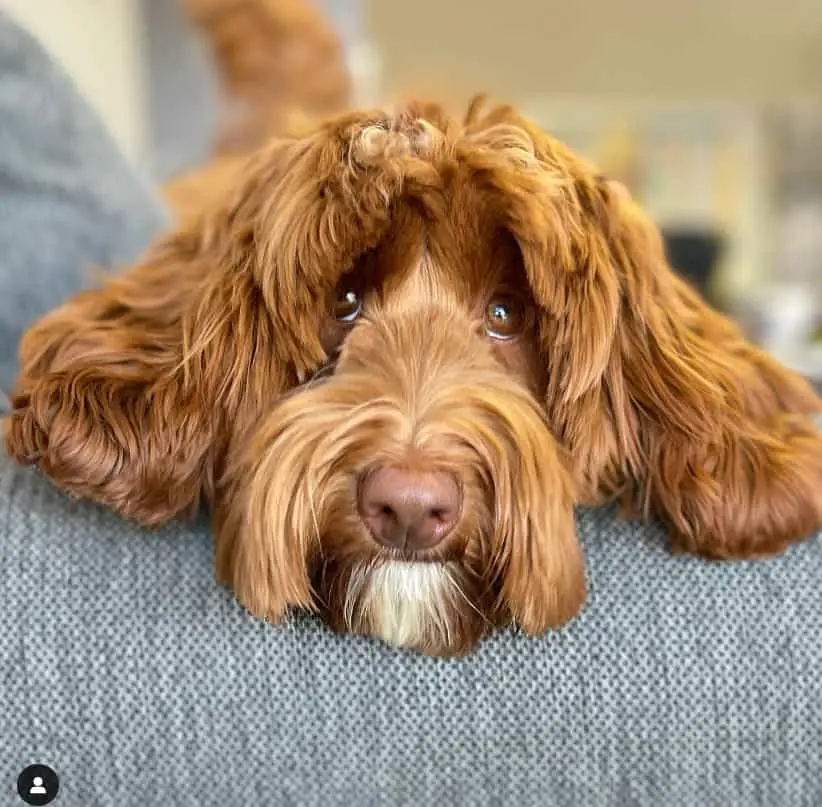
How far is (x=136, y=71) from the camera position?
2.92m

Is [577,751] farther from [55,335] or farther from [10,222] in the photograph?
[10,222]

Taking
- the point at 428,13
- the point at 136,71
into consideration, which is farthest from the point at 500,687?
the point at 428,13

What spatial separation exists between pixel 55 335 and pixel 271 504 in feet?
1.03

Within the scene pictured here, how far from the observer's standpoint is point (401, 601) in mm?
828

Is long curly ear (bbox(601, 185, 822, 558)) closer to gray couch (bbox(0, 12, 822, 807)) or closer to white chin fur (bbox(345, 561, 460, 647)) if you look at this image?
gray couch (bbox(0, 12, 822, 807))

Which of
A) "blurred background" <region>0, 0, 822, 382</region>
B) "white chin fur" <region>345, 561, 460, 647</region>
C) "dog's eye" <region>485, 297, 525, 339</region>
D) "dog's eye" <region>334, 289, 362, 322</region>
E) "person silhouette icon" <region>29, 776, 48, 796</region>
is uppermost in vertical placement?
"dog's eye" <region>334, 289, 362, 322</region>

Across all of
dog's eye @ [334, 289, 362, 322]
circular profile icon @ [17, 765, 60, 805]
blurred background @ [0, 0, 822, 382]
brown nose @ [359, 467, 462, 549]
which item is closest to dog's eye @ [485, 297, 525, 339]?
dog's eye @ [334, 289, 362, 322]

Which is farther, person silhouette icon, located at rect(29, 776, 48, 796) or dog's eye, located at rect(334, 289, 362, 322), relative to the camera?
dog's eye, located at rect(334, 289, 362, 322)

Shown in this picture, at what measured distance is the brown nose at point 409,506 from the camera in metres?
0.79

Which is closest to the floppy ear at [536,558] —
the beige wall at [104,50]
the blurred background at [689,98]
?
the beige wall at [104,50]

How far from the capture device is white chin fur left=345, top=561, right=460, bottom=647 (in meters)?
0.83

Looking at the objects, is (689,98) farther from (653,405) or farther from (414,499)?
(414,499)

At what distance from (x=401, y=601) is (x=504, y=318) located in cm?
32

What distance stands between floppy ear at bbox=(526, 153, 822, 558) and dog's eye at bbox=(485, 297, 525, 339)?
0.05m
